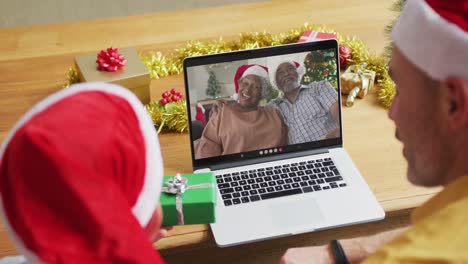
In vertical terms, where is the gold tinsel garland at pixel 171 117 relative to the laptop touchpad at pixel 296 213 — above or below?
above

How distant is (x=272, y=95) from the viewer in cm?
143

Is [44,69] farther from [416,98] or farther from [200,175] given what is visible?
[416,98]

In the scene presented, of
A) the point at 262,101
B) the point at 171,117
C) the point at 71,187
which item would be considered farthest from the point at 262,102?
the point at 71,187

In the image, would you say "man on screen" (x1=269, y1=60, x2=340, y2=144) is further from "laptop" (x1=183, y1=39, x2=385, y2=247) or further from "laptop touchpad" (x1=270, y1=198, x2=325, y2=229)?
"laptop touchpad" (x1=270, y1=198, x2=325, y2=229)

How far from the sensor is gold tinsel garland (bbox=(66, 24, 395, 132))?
61.2 inches

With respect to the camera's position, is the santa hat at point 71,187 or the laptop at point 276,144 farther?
Result: the laptop at point 276,144

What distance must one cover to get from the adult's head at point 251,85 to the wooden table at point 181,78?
0.18 metres

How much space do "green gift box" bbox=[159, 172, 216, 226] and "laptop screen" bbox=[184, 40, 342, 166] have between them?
0.19 m

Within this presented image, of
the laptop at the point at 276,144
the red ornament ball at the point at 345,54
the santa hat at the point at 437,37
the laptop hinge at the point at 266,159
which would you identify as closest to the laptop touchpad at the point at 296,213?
the laptop at the point at 276,144

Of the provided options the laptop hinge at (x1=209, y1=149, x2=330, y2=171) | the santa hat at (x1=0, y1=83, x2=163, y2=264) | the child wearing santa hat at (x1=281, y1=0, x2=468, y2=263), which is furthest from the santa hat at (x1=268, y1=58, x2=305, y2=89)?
the santa hat at (x1=0, y1=83, x2=163, y2=264)

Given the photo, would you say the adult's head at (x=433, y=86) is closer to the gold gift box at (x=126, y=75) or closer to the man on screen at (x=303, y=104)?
the man on screen at (x=303, y=104)

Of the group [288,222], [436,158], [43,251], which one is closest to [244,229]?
[288,222]

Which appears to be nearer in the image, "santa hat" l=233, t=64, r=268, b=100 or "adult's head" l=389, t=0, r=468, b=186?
"adult's head" l=389, t=0, r=468, b=186

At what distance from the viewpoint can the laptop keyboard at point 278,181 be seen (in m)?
1.36
